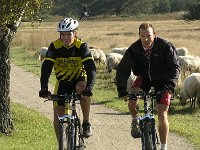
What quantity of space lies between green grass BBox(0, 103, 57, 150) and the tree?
0.39 metres

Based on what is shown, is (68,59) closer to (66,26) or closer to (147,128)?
(66,26)

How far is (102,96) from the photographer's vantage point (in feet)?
62.8

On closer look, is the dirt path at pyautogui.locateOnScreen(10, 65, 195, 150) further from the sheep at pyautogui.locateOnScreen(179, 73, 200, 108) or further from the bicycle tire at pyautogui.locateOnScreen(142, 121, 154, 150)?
the bicycle tire at pyautogui.locateOnScreen(142, 121, 154, 150)

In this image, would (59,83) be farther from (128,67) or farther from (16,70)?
(16,70)

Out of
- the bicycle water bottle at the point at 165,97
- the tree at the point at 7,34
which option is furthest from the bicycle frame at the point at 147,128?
the tree at the point at 7,34

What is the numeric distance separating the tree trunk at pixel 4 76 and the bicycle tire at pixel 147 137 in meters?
5.25

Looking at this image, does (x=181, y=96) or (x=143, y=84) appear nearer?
(x=143, y=84)

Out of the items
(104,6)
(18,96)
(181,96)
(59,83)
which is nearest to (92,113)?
(181,96)

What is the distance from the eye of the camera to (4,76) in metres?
11.8

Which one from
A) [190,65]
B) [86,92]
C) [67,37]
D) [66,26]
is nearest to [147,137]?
[86,92]

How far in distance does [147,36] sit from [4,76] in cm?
517

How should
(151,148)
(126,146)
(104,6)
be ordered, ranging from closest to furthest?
(151,148) < (126,146) < (104,6)

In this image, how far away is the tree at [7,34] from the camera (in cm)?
1145

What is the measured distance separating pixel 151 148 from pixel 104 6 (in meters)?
97.6
